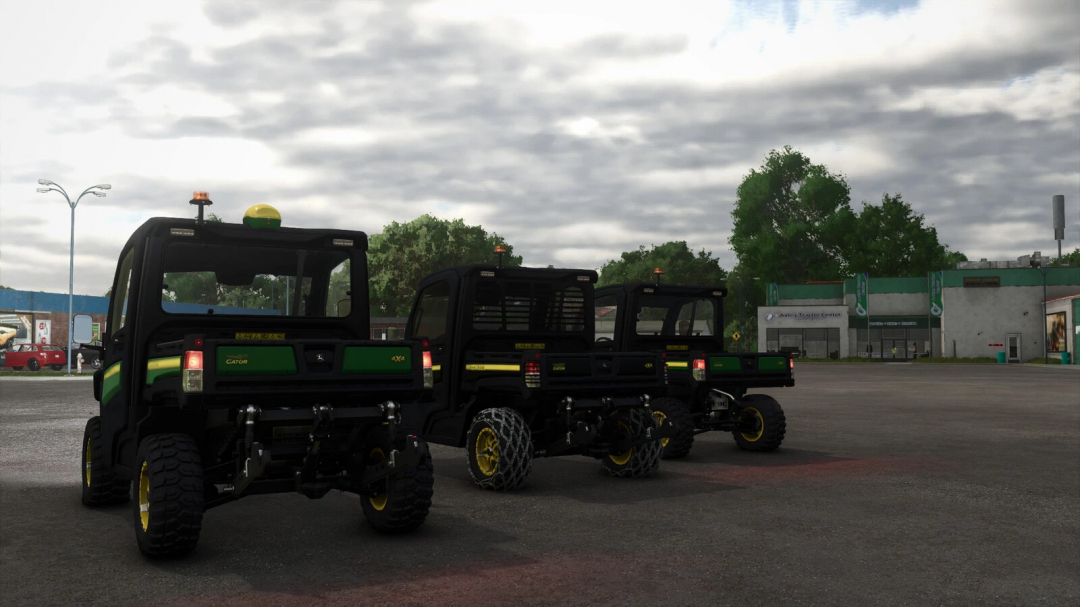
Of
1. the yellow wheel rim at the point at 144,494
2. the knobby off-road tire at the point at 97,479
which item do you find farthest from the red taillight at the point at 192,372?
the knobby off-road tire at the point at 97,479

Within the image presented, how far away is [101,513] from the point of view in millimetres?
8000

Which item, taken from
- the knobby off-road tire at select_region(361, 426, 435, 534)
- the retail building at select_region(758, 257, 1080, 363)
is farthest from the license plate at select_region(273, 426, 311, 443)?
the retail building at select_region(758, 257, 1080, 363)

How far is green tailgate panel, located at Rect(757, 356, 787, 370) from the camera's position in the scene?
12.6 m

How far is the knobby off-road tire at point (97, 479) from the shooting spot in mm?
8000

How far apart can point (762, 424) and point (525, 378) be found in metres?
4.71

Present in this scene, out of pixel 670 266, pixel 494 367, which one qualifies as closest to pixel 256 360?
pixel 494 367

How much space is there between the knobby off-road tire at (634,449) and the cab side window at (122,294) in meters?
4.92

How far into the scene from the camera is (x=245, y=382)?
20.0ft

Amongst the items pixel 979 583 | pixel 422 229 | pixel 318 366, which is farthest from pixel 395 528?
pixel 422 229

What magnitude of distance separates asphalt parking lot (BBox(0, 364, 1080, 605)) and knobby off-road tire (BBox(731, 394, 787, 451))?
1.26 feet

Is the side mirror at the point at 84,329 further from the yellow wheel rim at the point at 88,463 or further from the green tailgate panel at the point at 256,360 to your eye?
the green tailgate panel at the point at 256,360

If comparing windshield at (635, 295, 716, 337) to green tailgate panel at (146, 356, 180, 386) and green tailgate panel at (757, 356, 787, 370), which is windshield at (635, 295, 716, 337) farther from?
green tailgate panel at (146, 356, 180, 386)

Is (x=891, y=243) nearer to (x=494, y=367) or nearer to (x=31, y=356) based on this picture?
(x=31, y=356)

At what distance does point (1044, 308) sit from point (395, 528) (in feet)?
243
